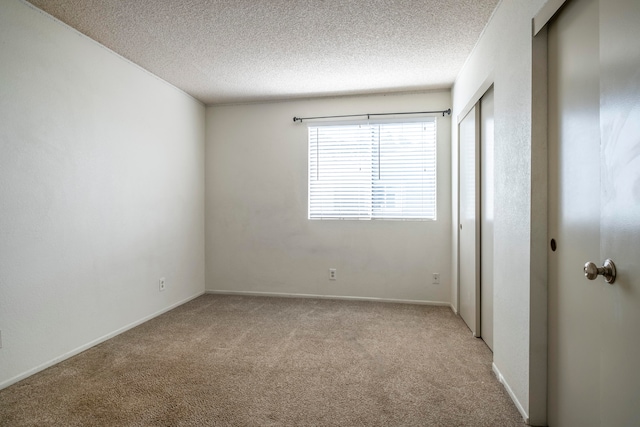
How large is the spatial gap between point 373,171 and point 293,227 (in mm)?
1262

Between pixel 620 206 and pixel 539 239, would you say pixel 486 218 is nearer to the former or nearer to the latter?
pixel 539 239

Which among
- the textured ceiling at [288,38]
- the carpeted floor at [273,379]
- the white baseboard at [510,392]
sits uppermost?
the textured ceiling at [288,38]

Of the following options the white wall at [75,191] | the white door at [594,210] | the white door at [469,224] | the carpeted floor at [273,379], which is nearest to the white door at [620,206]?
the white door at [594,210]

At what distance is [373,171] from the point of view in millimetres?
4203

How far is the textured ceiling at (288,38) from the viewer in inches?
92.8

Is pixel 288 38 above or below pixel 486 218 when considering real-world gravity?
above

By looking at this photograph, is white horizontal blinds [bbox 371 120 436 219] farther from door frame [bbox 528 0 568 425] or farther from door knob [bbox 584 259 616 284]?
door knob [bbox 584 259 616 284]

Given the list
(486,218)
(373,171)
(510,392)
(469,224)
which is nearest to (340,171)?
(373,171)

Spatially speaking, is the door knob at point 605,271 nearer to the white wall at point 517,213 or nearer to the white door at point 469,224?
the white wall at point 517,213

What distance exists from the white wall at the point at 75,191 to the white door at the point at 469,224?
323cm

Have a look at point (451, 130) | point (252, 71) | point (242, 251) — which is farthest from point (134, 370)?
point (451, 130)

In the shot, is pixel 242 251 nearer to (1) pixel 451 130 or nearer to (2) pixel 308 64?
(2) pixel 308 64

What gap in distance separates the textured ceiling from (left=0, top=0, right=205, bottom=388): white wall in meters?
0.26

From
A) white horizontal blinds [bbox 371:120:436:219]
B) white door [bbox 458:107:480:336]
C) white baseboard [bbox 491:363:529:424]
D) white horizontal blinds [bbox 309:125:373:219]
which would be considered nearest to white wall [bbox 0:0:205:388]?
white horizontal blinds [bbox 309:125:373:219]
